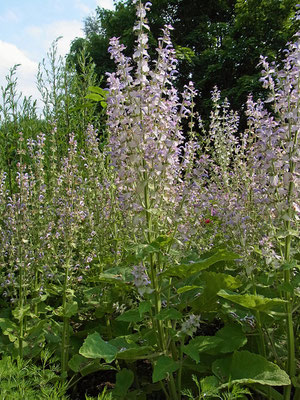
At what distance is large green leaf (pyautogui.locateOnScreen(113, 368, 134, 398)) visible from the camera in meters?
2.57

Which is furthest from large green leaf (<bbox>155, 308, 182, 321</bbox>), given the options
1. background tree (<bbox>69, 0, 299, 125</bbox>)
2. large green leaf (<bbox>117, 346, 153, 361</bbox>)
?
background tree (<bbox>69, 0, 299, 125</bbox>)

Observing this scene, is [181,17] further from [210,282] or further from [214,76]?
[210,282]

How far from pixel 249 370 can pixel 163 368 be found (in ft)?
1.54

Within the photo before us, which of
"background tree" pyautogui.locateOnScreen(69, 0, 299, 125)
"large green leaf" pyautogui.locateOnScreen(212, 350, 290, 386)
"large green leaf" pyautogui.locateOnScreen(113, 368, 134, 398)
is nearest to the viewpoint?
"large green leaf" pyautogui.locateOnScreen(212, 350, 290, 386)

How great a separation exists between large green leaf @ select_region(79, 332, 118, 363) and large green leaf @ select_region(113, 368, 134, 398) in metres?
0.46

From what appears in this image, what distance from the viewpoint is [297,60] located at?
2.36m

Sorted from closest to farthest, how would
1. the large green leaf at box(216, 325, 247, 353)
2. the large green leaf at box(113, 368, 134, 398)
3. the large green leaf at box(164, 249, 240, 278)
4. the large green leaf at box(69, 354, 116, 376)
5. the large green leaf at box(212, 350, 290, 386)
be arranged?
the large green leaf at box(212, 350, 290, 386)
the large green leaf at box(164, 249, 240, 278)
the large green leaf at box(216, 325, 247, 353)
the large green leaf at box(113, 368, 134, 398)
the large green leaf at box(69, 354, 116, 376)

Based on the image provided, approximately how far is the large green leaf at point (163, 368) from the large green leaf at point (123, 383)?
505 millimetres

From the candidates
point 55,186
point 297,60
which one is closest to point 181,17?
point 55,186

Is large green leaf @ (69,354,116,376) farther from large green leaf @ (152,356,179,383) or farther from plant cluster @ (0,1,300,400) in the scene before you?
large green leaf @ (152,356,179,383)

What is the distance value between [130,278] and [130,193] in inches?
20.9

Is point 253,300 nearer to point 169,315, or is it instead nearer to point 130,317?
point 169,315

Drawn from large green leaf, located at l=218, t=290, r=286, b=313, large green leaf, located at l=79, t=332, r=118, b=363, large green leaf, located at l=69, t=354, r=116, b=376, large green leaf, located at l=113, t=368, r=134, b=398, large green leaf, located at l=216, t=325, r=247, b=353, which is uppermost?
large green leaf, located at l=218, t=290, r=286, b=313

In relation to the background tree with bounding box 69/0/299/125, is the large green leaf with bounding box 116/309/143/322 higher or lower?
lower
